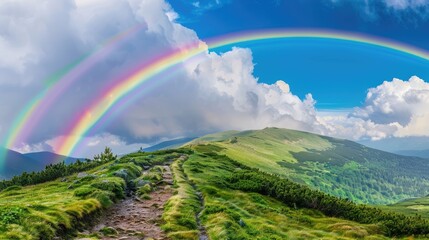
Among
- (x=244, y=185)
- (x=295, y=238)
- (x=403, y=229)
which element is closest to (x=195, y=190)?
(x=244, y=185)

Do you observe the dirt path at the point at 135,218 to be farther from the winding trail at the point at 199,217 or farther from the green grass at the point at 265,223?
the green grass at the point at 265,223

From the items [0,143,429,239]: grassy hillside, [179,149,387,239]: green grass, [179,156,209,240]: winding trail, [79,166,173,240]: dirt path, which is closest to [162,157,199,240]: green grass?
[0,143,429,239]: grassy hillside

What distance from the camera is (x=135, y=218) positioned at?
36.0 m

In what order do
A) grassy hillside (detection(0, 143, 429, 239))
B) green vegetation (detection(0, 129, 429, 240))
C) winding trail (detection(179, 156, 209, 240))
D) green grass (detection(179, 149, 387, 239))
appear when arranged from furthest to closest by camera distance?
green grass (detection(179, 149, 387, 239))
winding trail (detection(179, 156, 209, 240))
green vegetation (detection(0, 129, 429, 240))
grassy hillside (detection(0, 143, 429, 239))

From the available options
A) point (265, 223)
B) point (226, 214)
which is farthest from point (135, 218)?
point (265, 223)

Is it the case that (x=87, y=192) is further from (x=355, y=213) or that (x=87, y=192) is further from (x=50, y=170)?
(x=50, y=170)

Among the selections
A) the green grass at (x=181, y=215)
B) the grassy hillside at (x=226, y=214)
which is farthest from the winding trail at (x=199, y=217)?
the green grass at (x=181, y=215)

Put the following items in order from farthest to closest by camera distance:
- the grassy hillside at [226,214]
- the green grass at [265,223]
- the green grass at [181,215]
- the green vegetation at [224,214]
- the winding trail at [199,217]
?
the green grass at [265,223]
the winding trail at [199,217]
the green grass at [181,215]
the green vegetation at [224,214]
the grassy hillside at [226,214]

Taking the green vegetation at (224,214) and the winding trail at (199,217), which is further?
the winding trail at (199,217)

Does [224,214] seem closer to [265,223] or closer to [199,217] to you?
[199,217]

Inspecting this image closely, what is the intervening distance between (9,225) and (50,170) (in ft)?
271

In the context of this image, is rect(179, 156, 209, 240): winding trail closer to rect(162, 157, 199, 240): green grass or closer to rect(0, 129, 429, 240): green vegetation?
rect(0, 129, 429, 240): green vegetation

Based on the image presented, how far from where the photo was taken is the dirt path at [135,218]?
2994 centimetres

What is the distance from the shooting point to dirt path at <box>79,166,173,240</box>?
29938 mm
